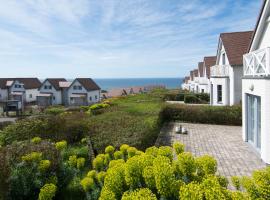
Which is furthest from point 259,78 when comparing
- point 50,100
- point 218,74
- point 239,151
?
point 50,100

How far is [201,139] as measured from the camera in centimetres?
1402

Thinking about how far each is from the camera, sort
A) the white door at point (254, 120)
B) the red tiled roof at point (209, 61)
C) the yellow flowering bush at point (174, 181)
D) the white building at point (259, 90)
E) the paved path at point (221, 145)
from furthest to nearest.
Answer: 1. the red tiled roof at point (209, 61)
2. the white door at point (254, 120)
3. the paved path at point (221, 145)
4. the white building at point (259, 90)
5. the yellow flowering bush at point (174, 181)

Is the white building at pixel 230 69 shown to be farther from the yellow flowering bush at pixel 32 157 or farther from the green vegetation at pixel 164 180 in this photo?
the yellow flowering bush at pixel 32 157

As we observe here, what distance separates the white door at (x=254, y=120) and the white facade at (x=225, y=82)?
9.32 m

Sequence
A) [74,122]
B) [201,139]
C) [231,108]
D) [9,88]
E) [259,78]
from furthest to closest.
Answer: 1. [9,88]
2. [231,108]
3. [201,139]
4. [74,122]
5. [259,78]

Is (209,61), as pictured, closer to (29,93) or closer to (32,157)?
(32,157)

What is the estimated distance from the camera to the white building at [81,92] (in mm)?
56844

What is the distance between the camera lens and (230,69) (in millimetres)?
21812

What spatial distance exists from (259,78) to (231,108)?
359 inches

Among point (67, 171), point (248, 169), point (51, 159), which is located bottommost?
point (248, 169)

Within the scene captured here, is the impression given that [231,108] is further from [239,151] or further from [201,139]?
[239,151]

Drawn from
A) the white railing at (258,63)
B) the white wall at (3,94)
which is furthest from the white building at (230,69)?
the white wall at (3,94)

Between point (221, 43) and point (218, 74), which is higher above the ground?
point (221, 43)

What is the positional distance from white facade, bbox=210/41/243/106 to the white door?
30.6 feet
